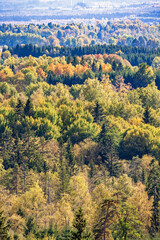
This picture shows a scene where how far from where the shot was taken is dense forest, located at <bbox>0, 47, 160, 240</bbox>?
63344 millimetres

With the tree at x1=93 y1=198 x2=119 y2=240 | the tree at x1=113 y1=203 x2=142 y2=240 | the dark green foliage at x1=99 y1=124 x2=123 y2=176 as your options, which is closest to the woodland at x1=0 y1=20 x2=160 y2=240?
the tree at x1=93 y1=198 x2=119 y2=240

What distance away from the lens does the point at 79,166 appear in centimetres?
10494

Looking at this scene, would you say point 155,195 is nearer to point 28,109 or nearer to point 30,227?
point 30,227

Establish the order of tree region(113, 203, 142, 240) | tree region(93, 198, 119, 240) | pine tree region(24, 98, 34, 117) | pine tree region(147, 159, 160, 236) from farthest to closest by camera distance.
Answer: pine tree region(24, 98, 34, 117)
pine tree region(147, 159, 160, 236)
tree region(113, 203, 142, 240)
tree region(93, 198, 119, 240)

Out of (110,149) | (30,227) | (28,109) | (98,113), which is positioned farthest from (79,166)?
(30,227)

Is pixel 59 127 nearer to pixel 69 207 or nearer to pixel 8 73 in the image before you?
pixel 69 207

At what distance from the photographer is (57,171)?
96.1 meters

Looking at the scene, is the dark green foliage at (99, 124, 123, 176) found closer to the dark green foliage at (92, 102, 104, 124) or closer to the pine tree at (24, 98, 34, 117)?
the dark green foliage at (92, 102, 104, 124)

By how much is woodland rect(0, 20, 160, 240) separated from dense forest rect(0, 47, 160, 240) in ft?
0.58

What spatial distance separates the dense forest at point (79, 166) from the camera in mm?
63344

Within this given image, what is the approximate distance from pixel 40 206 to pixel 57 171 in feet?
49.2

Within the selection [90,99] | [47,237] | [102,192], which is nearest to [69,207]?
[102,192]

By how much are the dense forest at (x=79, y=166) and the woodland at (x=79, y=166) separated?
0.18m

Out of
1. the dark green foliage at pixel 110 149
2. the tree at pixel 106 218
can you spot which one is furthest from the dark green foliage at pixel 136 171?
the tree at pixel 106 218
